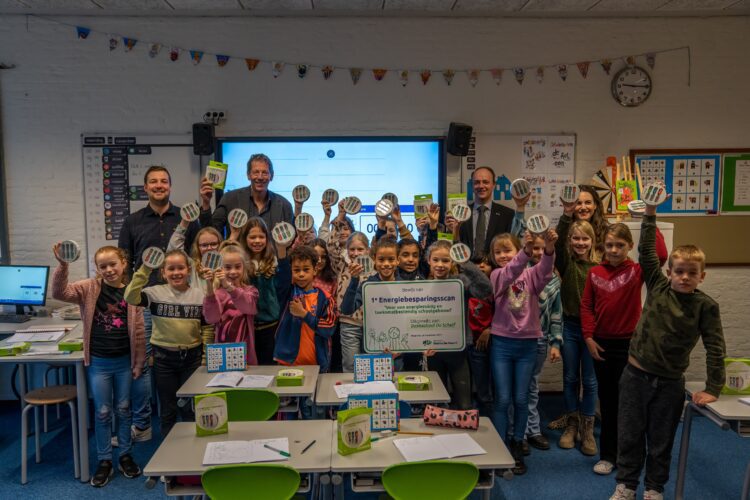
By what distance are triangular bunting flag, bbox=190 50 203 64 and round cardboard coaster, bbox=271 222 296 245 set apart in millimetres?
2128

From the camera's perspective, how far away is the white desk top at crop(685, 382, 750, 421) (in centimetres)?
257

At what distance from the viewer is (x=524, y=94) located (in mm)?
4805

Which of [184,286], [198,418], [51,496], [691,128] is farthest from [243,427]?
[691,128]

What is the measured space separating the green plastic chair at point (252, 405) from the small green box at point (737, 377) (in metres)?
2.22

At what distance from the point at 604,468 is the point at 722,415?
3.34 ft

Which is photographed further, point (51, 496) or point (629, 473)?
point (51, 496)

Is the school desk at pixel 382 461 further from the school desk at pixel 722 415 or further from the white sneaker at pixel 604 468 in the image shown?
the white sneaker at pixel 604 468

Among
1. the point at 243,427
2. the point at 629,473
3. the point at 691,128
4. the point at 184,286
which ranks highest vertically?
the point at 691,128

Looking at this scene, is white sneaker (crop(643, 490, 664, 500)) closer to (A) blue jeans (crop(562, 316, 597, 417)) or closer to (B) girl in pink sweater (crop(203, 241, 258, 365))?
(A) blue jeans (crop(562, 316, 597, 417))

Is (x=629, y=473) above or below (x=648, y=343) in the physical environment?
below

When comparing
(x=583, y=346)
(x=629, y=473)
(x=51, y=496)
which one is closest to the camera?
(x=629, y=473)

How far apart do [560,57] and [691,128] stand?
4.28 feet

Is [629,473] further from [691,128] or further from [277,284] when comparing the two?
[691,128]

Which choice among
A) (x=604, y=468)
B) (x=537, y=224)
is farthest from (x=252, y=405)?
(x=604, y=468)
